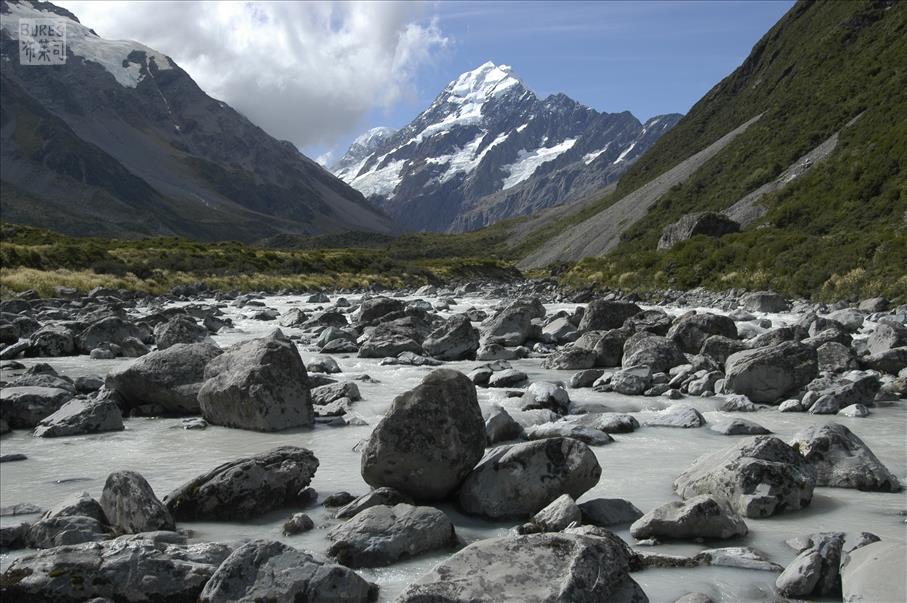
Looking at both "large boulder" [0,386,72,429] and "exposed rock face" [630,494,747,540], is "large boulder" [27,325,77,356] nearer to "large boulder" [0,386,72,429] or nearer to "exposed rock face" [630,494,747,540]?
"large boulder" [0,386,72,429]

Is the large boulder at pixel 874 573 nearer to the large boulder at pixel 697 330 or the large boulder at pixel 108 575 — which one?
the large boulder at pixel 108 575

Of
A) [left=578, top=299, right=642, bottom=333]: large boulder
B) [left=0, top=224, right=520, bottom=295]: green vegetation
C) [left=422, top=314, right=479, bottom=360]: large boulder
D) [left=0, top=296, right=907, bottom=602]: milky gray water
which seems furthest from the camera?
[left=0, top=224, right=520, bottom=295]: green vegetation

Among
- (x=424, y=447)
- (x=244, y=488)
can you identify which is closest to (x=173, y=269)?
(x=244, y=488)

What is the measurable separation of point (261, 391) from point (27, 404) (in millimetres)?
4199

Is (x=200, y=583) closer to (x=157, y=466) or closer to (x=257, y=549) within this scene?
(x=257, y=549)

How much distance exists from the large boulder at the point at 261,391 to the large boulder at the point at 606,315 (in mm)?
13325

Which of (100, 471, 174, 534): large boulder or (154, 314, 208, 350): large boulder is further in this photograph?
(154, 314, 208, 350): large boulder

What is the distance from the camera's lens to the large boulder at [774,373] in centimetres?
1401

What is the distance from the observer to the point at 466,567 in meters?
5.54

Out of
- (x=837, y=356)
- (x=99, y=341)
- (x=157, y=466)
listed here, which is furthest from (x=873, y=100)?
(x=157, y=466)

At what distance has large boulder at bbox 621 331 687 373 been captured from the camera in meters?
17.0

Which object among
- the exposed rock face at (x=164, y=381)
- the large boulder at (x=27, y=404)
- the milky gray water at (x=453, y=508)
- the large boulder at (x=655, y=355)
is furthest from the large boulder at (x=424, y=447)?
the large boulder at (x=655, y=355)

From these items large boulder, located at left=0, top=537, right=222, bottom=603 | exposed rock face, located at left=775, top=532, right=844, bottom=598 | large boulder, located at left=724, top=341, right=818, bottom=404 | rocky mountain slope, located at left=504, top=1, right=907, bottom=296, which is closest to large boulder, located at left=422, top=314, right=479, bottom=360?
large boulder, located at left=724, top=341, right=818, bottom=404

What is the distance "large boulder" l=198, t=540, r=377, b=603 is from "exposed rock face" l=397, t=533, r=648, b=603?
0.74 metres
